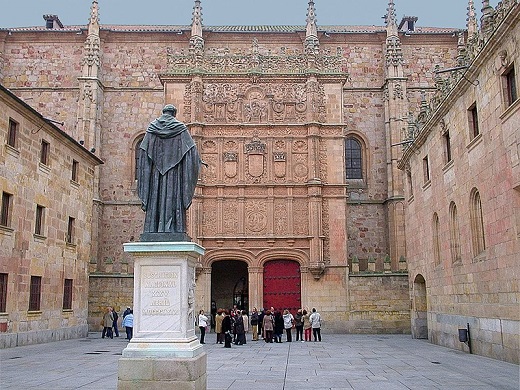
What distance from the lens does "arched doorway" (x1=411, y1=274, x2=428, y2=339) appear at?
25.8 metres

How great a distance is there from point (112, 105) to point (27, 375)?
2792 centimetres

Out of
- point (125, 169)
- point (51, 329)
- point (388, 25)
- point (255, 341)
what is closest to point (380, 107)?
point (388, 25)

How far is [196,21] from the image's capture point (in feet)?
126

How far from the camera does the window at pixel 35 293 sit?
22.7m

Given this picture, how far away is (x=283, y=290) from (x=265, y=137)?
8061mm

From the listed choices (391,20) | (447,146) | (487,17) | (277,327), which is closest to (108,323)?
(277,327)

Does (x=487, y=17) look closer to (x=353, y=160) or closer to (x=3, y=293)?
(x=3, y=293)

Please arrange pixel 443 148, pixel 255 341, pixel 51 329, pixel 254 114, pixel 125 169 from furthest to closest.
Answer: pixel 125 169 → pixel 254 114 → pixel 255 341 → pixel 51 329 → pixel 443 148

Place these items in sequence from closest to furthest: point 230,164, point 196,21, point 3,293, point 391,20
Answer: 1. point 3,293
2. point 230,164
3. point 196,21
4. point 391,20

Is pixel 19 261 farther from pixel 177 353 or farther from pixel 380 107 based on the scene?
pixel 380 107

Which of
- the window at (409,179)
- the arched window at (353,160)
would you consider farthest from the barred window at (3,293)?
the arched window at (353,160)

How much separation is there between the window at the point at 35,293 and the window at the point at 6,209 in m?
2.94

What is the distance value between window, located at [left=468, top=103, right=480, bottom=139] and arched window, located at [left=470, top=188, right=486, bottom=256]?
1730mm

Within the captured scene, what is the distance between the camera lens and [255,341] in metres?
25.9
